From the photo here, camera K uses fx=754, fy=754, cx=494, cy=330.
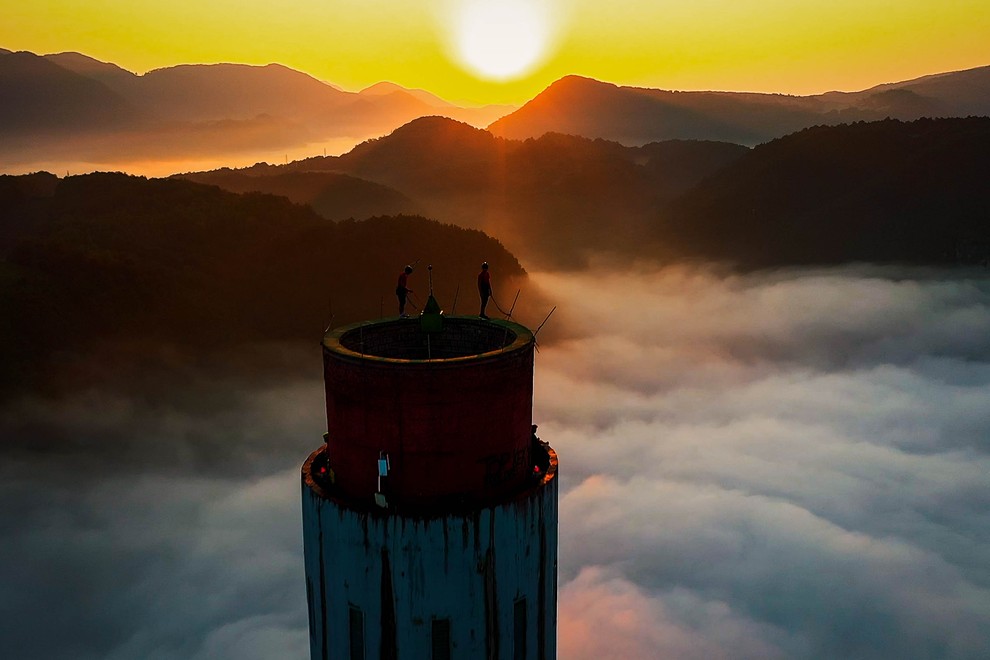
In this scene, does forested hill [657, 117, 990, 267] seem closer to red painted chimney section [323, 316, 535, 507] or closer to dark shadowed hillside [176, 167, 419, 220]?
dark shadowed hillside [176, 167, 419, 220]

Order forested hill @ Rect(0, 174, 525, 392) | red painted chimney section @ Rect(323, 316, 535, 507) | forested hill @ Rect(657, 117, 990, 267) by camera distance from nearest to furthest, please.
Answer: red painted chimney section @ Rect(323, 316, 535, 507) → forested hill @ Rect(0, 174, 525, 392) → forested hill @ Rect(657, 117, 990, 267)

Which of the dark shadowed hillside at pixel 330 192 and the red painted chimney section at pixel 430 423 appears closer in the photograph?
the red painted chimney section at pixel 430 423

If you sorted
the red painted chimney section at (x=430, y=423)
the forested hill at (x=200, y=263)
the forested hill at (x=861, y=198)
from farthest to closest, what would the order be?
the forested hill at (x=861, y=198) < the forested hill at (x=200, y=263) < the red painted chimney section at (x=430, y=423)

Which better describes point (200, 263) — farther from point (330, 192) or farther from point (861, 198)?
point (861, 198)

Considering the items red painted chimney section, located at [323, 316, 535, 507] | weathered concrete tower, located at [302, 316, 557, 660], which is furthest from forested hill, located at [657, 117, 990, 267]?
weathered concrete tower, located at [302, 316, 557, 660]

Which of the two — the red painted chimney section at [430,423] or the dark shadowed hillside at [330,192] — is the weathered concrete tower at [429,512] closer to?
the red painted chimney section at [430,423]

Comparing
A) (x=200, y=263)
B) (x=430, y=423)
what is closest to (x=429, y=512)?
(x=430, y=423)

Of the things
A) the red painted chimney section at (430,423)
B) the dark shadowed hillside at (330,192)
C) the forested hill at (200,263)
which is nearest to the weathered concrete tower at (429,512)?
the red painted chimney section at (430,423)
